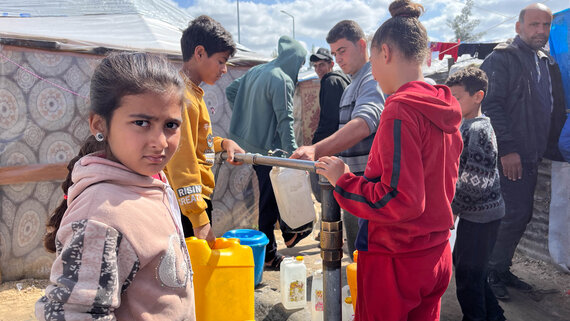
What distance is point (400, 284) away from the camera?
1.65 meters

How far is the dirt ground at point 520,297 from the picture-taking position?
3.43 m

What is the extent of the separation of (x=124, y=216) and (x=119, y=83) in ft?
1.27

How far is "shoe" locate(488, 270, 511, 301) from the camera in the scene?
3.65 meters

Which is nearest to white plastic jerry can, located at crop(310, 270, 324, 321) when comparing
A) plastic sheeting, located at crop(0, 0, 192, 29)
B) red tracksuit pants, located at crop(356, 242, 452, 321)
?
red tracksuit pants, located at crop(356, 242, 452, 321)

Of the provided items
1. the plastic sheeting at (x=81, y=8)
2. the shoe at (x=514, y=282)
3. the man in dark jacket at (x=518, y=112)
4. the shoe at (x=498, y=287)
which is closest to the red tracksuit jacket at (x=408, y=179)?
the shoe at (x=498, y=287)

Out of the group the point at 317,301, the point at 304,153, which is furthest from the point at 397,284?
the point at 317,301

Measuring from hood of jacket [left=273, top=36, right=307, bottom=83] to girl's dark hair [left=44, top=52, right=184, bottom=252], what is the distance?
328cm

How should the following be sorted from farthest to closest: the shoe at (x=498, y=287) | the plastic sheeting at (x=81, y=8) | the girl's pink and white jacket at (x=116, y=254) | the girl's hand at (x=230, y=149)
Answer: the plastic sheeting at (x=81, y=8) → the shoe at (x=498, y=287) → the girl's hand at (x=230, y=149) → the girl's pink and white jacket at (x=116, y=254)

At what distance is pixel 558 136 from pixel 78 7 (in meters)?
6.70

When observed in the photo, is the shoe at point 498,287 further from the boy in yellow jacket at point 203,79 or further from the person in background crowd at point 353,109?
the boy in yellow jacket at point 203,79

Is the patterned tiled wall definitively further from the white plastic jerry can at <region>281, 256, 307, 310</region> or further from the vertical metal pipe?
the vertical metal pipe

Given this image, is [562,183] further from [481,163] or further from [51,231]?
[51,231]

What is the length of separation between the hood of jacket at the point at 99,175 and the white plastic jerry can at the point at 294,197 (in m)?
1.21

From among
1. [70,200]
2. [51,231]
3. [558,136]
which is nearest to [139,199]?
[70,200]
